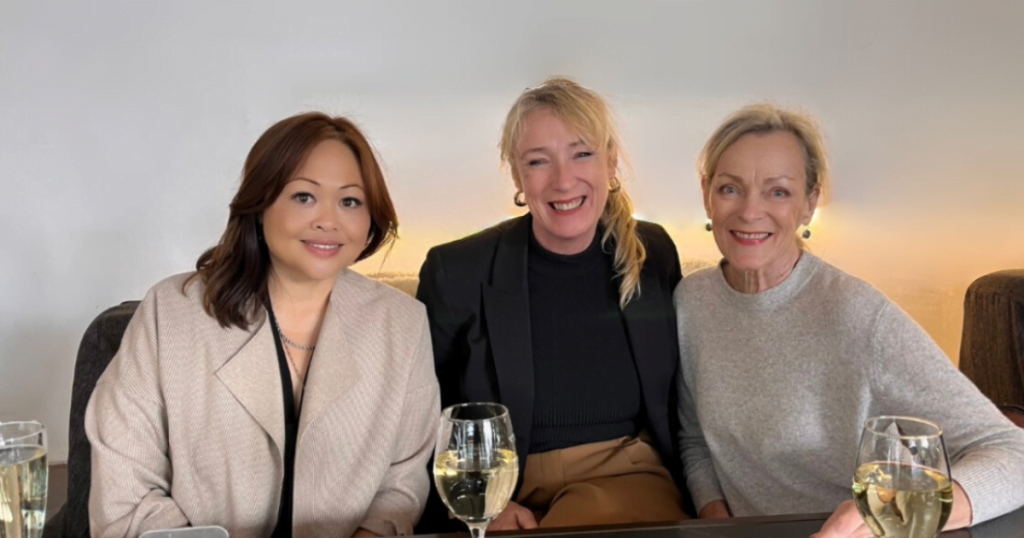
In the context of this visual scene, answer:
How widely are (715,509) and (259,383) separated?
89cm

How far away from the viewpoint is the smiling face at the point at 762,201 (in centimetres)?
147

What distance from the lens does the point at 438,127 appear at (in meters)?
3.13

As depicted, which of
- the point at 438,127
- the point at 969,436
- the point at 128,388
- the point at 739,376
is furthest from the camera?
the point at 438,127

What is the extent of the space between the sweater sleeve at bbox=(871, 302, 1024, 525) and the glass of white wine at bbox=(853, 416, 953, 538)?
0.87 ft

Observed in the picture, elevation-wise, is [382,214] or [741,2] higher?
[741,2]

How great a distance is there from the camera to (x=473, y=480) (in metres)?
0.86

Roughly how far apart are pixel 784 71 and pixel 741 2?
0.34 m

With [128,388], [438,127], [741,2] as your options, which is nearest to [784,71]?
[741,2]

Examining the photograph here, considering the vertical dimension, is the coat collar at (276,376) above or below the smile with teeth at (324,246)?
below

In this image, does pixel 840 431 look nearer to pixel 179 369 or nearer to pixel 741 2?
pixel 179 369

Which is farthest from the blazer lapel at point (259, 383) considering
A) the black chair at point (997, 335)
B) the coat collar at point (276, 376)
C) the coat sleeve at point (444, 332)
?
the black chair at point (997, 335)

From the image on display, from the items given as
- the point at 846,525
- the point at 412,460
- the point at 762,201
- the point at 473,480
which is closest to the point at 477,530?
the point at 473,480

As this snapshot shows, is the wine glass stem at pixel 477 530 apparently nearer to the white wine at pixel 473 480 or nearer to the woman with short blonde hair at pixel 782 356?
the white wine at pixel 473 480

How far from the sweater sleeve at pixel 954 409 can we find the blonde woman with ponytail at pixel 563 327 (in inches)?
17.8
